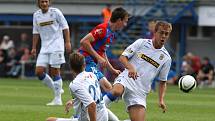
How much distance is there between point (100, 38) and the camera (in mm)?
15633

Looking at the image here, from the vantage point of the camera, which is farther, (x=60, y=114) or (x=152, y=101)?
(x=152, y=101)

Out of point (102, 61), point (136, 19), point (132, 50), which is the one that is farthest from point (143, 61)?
point (136, 19)

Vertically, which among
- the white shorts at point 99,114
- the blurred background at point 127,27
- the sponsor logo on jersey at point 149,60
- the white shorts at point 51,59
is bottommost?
the blurred background at point 127,27

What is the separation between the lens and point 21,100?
21031 mm

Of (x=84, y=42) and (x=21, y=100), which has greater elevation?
(x=84, y=42)

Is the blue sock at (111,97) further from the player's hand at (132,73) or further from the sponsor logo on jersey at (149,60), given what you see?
the sponsor logo on jersey at (149,60)

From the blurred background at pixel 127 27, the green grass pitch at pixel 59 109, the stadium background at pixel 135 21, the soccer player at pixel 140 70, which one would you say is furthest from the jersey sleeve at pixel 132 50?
the blurred background at pixel 127 27

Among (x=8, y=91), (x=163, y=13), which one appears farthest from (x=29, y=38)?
(x=8, y=91)

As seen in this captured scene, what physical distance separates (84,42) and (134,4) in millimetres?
25012

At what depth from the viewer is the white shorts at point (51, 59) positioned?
1947 cm

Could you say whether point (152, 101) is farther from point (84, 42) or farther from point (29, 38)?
point (29, 38)

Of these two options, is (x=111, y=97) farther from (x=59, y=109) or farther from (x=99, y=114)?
(x=59, y=109)

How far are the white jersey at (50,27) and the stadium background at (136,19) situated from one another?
18.8 m

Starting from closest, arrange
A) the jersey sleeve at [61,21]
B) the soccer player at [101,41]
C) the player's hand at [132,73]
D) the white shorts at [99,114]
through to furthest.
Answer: the white shorts at [99,114], the player's hand at [132,73], the soccer player at [101,41], the jersey sleeve at [61,21]
